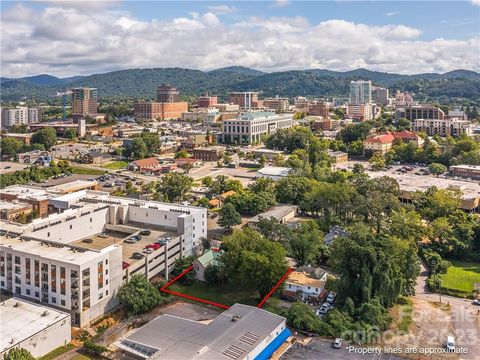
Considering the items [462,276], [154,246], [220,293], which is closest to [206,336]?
[220,293]

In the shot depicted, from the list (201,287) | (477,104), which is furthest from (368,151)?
(477,104)

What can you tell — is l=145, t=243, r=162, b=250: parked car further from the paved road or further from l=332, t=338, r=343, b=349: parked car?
the paved road

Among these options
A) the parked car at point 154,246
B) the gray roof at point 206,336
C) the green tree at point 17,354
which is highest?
the parked car at point 154,246

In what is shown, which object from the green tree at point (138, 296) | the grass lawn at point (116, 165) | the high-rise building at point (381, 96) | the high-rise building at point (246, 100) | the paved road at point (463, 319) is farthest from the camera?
the high-rise building at point (381, 96)

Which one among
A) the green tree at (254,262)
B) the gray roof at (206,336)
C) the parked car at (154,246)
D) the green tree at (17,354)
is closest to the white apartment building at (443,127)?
the green tree at (254,262)

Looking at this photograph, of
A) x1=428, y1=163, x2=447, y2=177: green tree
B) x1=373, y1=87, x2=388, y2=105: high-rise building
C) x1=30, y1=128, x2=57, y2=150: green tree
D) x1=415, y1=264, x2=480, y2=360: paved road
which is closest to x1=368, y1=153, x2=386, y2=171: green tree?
x1=428, y1=163, x2=447, y2=177: green tree

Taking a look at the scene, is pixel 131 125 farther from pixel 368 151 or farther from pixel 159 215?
pixel 159 215

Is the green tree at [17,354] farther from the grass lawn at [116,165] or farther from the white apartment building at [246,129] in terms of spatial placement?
the white apartment building at [246,129]
